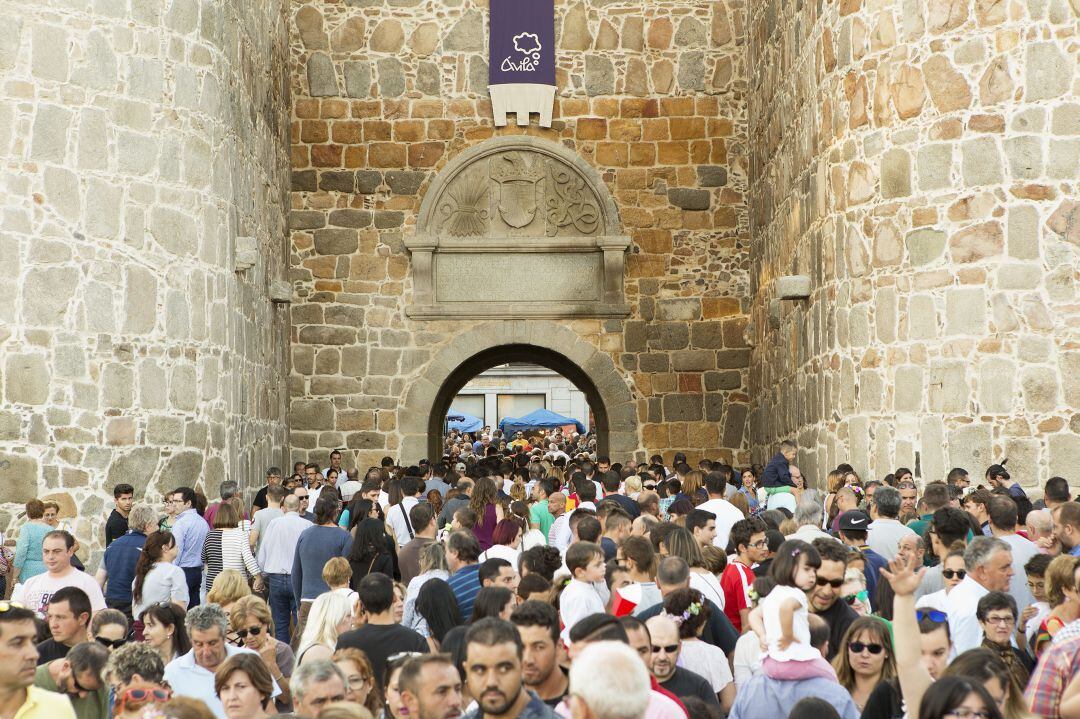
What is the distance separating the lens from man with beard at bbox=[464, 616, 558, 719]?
4410mm

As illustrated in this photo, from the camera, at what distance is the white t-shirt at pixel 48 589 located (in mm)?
7887

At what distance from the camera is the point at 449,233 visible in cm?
1938

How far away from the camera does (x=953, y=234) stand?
12930mm

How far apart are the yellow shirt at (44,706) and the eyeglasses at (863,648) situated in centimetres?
295

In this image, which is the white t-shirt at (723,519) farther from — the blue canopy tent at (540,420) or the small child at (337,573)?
the blue canopy tent at (540,420)

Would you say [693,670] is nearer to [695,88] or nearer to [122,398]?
[122,398]

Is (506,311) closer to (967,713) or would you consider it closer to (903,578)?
(903,578)

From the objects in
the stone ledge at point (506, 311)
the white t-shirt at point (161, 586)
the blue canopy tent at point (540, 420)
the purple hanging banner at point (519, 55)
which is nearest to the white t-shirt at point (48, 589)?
the white t-shirt at point (161, 586)

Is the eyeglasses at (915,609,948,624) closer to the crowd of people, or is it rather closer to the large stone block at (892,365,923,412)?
the crowd of people

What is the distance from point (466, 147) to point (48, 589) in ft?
40.5

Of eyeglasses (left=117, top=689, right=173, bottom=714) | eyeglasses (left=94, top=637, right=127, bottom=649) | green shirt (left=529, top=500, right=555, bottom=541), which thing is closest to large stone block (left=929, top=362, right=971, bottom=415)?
green shirt (left=529, top=500, right=555, bottom=541)

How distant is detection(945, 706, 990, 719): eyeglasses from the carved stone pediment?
1544 centimetres

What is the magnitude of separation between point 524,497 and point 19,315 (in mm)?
4926

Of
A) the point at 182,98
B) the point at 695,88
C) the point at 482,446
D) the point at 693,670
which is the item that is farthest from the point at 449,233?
the point at 482,446
